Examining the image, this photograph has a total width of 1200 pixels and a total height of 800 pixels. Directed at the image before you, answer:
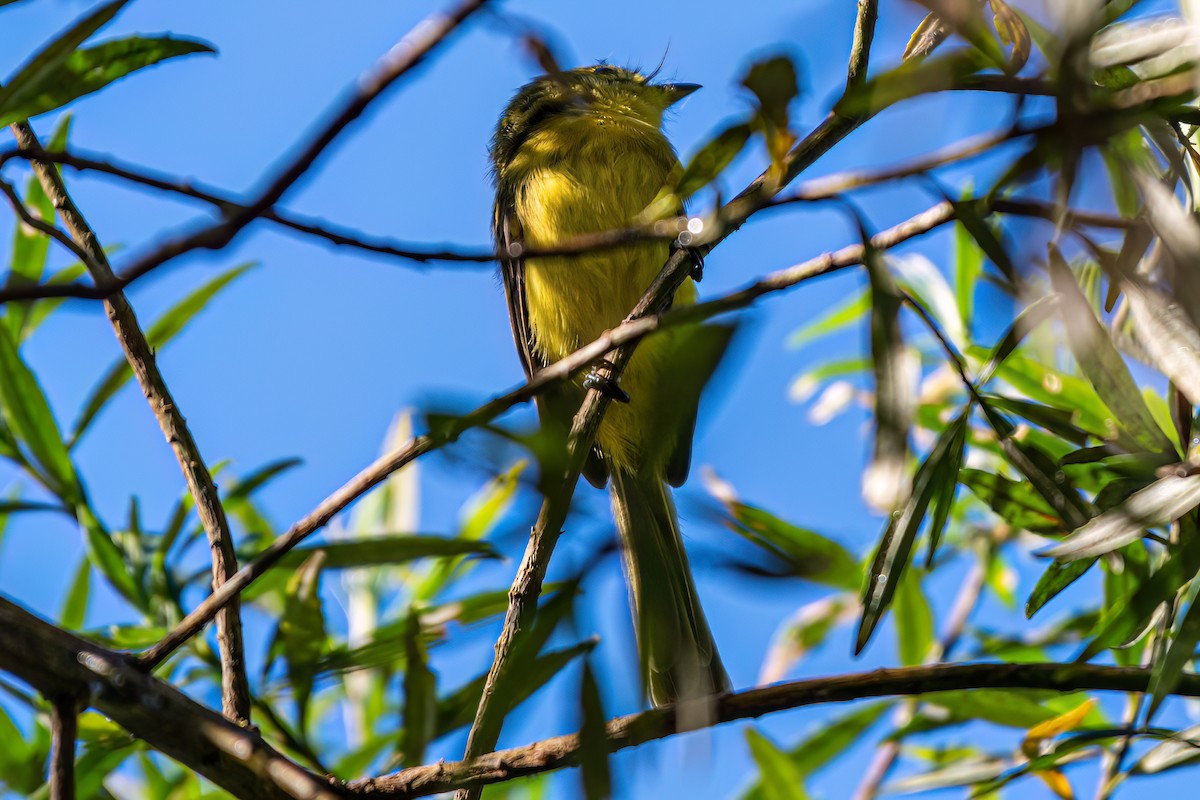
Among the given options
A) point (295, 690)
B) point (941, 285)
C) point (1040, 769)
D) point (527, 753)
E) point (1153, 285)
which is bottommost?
point (1040, 769)

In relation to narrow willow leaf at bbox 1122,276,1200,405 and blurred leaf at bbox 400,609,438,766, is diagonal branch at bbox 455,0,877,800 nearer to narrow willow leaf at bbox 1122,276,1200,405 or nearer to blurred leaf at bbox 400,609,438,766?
blurred leaf at bbox 400,609,438,766

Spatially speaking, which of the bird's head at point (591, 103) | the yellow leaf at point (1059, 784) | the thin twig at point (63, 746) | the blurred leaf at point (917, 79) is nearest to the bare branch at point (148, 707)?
the thin twig at point (63, 746)

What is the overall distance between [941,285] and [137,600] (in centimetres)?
192

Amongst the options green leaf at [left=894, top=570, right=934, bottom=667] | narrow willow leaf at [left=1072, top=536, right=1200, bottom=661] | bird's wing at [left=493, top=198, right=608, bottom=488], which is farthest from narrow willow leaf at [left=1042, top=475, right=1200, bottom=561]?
bird's wing at [left=493, top=198, right=608, bottom=488]

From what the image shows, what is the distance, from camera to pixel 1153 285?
1.01m

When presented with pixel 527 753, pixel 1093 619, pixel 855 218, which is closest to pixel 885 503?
pixel 855 218

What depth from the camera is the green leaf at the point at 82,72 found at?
3.54 ft

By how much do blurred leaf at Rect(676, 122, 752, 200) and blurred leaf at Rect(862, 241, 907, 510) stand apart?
0.49 feet

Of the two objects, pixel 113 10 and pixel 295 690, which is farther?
pixel 295 690

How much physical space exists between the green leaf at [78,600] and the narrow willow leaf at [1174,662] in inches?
79.2

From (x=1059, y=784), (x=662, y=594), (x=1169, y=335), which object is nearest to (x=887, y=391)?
(x=1169, y=335)

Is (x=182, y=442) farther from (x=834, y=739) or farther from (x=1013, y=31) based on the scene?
(x=834, y=739)

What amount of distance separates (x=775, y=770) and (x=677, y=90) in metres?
2.41

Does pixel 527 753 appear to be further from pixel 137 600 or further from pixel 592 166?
pixel 592 166
